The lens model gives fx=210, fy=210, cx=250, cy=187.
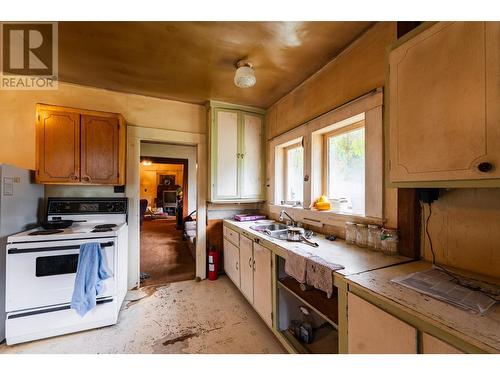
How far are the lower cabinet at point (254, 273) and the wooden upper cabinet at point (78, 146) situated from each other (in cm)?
158

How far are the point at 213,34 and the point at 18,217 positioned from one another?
2.32 meters

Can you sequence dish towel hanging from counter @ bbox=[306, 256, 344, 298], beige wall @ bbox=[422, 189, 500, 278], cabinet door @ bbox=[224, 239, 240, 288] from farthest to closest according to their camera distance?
1. cabinet door @ bbox=[224, 239, 240, 288]
2. dish towel hanging from counter @ bbox=[306, 256, 344, 298]
3. beige wall @ bbox=[422, 189, 500, 278]

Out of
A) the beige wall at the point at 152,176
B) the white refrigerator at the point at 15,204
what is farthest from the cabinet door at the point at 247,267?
the beige wall at the point at 152,176

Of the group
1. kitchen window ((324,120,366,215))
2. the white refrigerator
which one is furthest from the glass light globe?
the white refrigerator

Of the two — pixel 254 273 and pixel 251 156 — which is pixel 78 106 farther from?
pixel 254 273

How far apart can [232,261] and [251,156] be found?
4.73 feet

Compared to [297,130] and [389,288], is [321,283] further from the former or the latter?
[297,130]

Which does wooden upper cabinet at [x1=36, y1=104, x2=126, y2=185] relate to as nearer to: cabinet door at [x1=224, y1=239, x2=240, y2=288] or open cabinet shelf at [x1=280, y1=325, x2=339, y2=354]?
cabinet door at [x1=224, y1=239, x2=240, y2=288]

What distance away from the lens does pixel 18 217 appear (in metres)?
1.89

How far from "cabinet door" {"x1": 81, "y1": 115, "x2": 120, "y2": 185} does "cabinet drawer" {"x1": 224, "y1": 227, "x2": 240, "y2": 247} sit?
1.42 metres

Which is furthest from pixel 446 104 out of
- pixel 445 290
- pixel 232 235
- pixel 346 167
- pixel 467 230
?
pixel 232 235

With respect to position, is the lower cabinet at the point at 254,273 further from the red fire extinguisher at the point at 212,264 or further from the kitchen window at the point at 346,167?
the kitchen window at the point at 346,167

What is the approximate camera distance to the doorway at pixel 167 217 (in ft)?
10.8

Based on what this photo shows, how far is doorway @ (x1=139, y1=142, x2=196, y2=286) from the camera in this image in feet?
10.8
